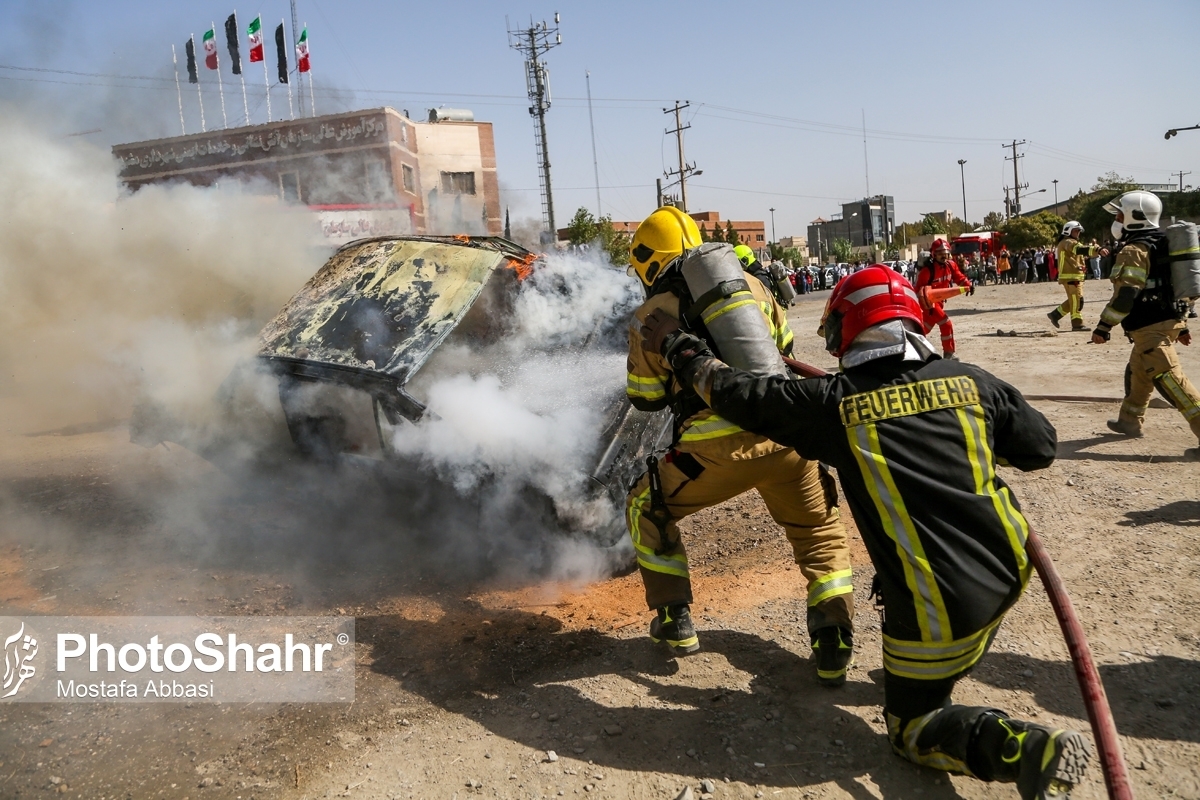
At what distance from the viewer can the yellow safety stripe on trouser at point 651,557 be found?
10.6 ft

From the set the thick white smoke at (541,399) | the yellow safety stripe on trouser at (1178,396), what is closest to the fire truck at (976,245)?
the yellow safety stripe on trouser at (1178,396)

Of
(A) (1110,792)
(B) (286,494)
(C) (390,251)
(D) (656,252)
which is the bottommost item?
(A) (1110,792)

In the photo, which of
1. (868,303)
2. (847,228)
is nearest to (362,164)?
(868,303)

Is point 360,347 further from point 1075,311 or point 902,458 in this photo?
point 1075,311

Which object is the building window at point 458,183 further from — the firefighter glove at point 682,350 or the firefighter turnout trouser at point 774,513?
the firefighter glove at point 682,350

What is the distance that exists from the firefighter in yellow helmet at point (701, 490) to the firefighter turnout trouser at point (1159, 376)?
3438mm

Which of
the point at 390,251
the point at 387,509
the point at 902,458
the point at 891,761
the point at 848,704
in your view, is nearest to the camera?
the point at 902,458

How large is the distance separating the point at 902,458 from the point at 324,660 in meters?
2.61

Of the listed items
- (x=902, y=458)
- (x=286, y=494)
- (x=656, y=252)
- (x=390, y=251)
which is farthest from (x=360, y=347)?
(x=902, y=458)

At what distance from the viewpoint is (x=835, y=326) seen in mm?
2473

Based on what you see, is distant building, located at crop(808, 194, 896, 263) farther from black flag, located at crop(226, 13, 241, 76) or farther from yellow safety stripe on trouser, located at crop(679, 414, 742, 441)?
yellow safety stripe on trouser, located at crop(679, 414, 742, 441)

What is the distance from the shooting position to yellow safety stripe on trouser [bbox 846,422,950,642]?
2.14m

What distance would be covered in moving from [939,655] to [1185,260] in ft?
15.6

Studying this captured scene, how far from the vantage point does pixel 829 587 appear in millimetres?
3049
